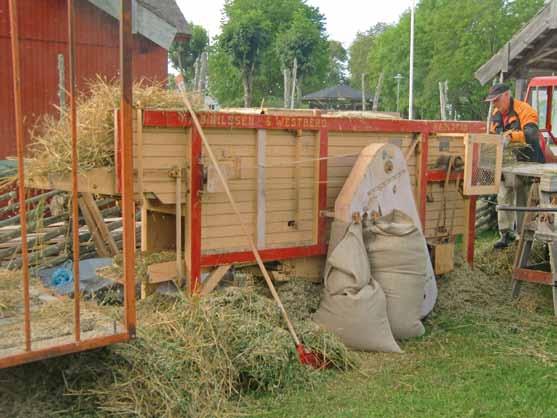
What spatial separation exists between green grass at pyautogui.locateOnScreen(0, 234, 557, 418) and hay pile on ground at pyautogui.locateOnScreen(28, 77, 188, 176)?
1.53 metres

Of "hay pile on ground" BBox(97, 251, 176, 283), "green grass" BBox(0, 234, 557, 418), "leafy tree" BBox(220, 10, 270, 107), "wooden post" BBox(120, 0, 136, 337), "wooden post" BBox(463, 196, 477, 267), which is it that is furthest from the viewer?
"leafy tree" BBox(220, 10, 270, 107)

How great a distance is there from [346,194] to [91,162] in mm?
2111

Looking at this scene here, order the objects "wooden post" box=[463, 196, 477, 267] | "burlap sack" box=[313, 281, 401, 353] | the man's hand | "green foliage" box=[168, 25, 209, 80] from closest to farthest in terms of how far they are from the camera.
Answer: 1. "burlap sack" box=[313, 281, 401, 353]
2. "wooden post" box=[463, 196, 477, 267]
3. the man's hand
4. "green foliage" box=[168, 25, 209, 80]

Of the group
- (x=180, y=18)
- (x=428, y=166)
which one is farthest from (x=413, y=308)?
(x=180, y=18)

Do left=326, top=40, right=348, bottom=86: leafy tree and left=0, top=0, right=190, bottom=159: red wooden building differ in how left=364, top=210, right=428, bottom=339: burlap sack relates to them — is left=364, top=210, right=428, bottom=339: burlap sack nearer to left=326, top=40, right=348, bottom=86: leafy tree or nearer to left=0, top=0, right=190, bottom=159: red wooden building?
left=0, top=0, right=190, bottom=159: red wooden building

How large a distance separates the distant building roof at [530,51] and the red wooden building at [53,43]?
5976mm

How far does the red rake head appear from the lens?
5086 mm

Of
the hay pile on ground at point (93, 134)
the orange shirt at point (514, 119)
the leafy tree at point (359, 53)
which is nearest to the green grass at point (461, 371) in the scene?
the hay pile on ground at point (93, 134)

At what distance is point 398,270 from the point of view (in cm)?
597

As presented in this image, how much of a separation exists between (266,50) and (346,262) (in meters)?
45.0

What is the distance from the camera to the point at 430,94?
45625 millimetres

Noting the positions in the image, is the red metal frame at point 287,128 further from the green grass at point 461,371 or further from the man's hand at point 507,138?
the green grass at point 461,371

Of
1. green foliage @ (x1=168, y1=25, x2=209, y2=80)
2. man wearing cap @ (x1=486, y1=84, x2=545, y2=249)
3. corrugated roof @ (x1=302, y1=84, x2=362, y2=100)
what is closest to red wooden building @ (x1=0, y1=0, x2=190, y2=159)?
man wearing cap @ (x1=486, y1=84, x2=545, y2=249)

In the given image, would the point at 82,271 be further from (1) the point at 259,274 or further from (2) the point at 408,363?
(2) the point at 408,363
